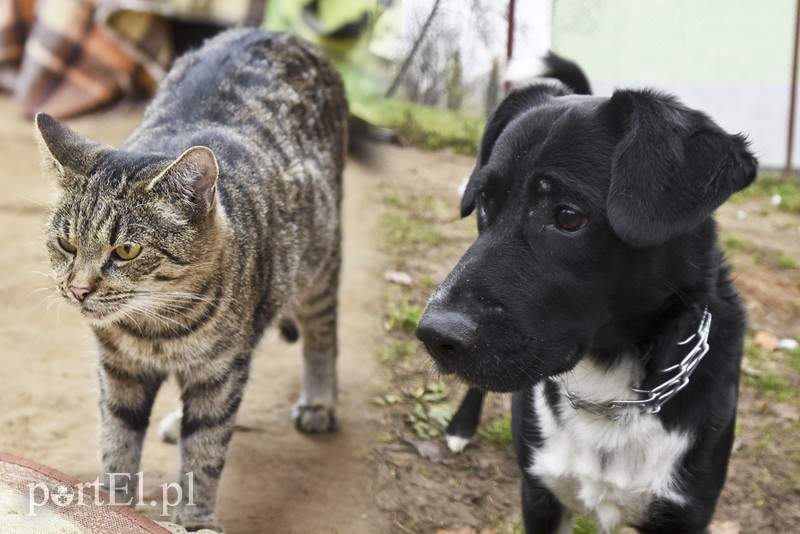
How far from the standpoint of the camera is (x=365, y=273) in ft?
16.3

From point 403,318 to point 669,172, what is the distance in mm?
2462

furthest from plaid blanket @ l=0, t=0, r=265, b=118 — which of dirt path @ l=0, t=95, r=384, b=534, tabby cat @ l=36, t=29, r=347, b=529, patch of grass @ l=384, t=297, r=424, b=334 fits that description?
tabby cat @ l=36, t=29, r=347, b=529

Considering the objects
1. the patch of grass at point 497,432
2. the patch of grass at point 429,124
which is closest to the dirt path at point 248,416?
the patch of grass at point 497,432

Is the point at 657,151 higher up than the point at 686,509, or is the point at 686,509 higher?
the point at 657,151

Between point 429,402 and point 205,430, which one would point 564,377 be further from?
point 429,402

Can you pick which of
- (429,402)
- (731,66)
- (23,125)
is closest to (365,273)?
(429,402)

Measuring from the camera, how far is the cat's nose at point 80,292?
2258mm

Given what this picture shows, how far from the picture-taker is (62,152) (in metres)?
2.43

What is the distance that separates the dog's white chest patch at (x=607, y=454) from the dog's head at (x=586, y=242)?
18 centimetres

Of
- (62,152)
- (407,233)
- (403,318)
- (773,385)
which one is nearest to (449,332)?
(62,152)

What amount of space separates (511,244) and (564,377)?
0.51 m

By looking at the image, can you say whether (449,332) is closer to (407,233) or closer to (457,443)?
(457,443)

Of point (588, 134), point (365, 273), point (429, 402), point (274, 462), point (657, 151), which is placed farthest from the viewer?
point (365, 273)

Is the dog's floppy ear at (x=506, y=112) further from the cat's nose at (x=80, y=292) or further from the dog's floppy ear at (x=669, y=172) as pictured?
the cat's nose at (x=80, y=292)
